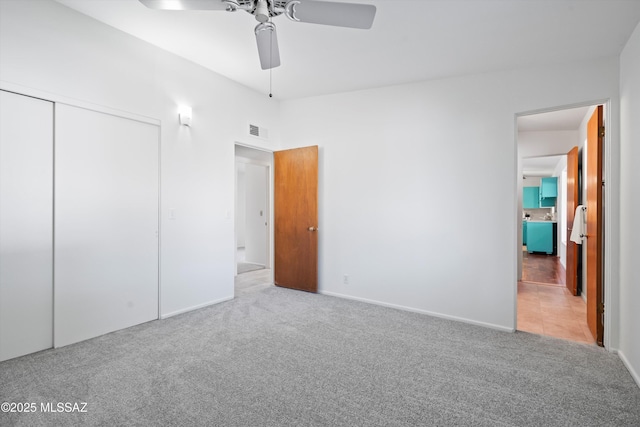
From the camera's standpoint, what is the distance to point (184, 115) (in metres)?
3.44

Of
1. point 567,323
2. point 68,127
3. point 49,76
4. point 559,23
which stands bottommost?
point 567,323

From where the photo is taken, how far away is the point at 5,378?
6.93 feet

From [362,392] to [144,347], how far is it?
6.01ft

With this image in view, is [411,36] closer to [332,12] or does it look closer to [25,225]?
[332,12]

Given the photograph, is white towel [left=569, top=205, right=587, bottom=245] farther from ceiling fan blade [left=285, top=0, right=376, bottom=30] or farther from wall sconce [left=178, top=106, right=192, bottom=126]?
wall sconce [left=178, top=106, right=192, bottom=126]

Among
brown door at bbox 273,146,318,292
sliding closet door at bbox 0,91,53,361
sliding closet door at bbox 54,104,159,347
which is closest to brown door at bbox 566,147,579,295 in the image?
brown door at bbox 273,146,318,292

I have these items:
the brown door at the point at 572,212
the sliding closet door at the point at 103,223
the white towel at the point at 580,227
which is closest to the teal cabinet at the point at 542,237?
the brown door at the point at 572,212

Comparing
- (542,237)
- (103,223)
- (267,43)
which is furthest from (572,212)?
(103,223)

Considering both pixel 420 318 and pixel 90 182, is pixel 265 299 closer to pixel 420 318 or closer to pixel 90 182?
pixel 420 318

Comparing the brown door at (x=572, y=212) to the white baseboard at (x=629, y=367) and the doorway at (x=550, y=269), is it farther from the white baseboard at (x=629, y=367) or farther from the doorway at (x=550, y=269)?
the white baseboard at (x=629, y=367)

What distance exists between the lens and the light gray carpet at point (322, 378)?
5.90 ft

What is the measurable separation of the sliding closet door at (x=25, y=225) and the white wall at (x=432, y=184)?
2.91 metres

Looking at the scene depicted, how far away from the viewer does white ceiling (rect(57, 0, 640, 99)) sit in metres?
2.32

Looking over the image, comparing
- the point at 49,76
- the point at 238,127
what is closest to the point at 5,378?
the point at 49,76
